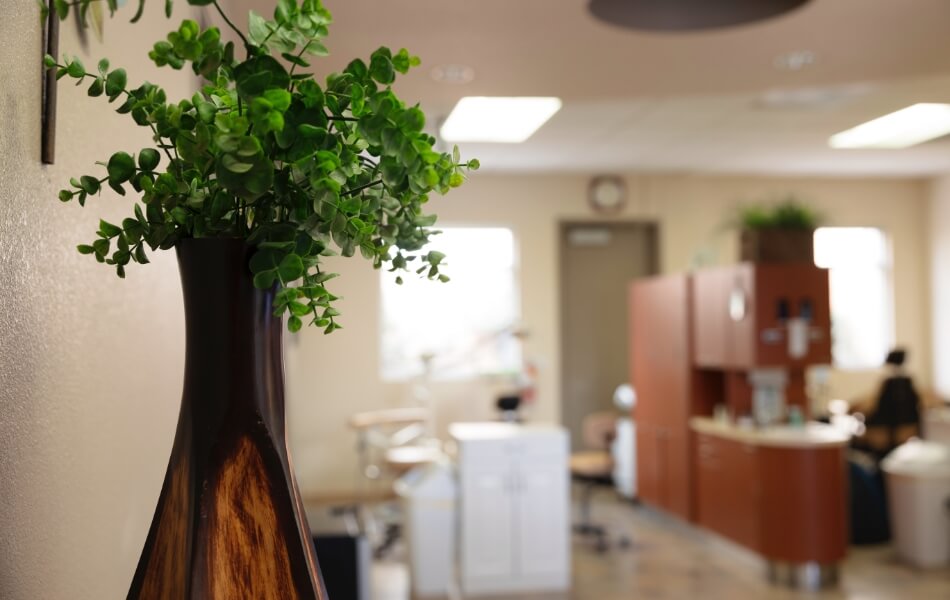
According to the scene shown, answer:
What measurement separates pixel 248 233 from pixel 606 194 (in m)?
8.33

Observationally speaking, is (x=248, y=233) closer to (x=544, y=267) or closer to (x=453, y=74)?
(x=453, y=74)

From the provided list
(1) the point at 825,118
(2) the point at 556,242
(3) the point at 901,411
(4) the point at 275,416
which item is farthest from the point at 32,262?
(2) the point at 556,242

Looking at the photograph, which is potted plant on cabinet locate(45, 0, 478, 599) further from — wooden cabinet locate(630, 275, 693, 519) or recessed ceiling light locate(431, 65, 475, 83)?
wooden cabinet locate(630, 275, 693, 519)

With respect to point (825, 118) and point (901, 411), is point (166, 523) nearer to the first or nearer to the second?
point (825, 118)

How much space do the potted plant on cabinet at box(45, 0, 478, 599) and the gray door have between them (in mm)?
8201

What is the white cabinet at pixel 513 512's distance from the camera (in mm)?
5297

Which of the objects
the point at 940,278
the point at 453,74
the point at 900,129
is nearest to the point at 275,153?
the point at 453,74

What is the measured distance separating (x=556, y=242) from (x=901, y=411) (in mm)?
3362

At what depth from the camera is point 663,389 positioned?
7098mm

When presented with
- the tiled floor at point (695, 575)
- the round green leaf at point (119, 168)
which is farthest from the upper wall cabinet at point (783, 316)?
the round green leaf at point (119, 168)

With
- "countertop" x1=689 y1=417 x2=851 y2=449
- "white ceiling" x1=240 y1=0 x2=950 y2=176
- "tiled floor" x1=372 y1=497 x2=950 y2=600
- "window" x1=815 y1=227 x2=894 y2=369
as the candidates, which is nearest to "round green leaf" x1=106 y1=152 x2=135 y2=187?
"white ceiling" x1=240 y1=0 x2=950 y2=176

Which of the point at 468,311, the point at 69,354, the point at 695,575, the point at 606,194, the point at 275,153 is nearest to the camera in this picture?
the point at 275,153

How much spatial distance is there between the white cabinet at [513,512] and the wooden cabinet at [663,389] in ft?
5.25

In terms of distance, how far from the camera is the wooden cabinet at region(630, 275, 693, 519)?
6.72 metres
